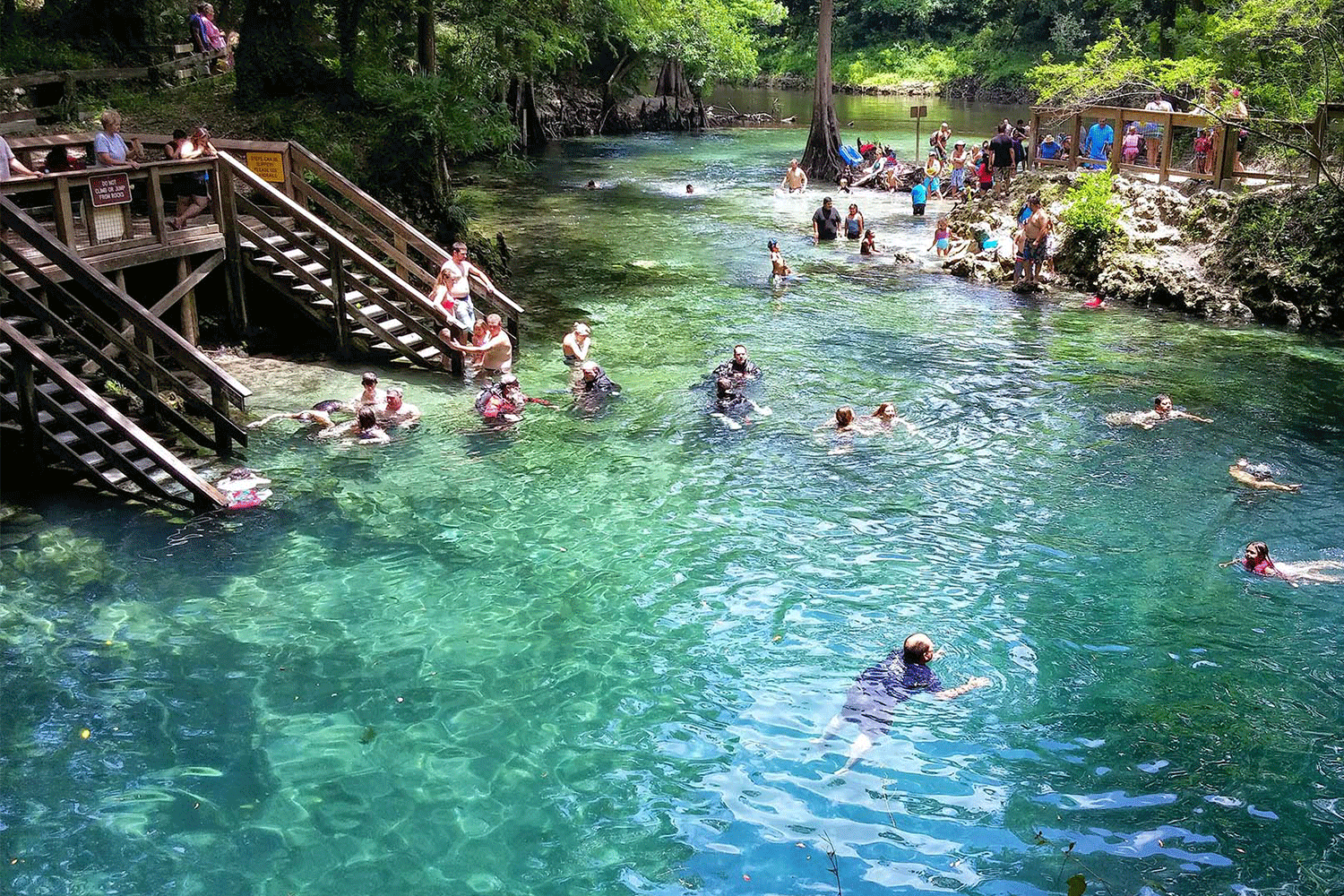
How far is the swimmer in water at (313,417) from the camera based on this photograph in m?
15.3

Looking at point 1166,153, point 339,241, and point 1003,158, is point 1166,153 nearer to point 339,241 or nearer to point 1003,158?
point 1003,158

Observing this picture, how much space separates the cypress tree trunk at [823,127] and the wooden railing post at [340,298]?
26.0 metres

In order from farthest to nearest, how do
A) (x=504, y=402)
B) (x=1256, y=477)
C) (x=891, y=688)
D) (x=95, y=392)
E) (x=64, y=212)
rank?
(x=504, y=402) → (x=64, y=212) → (x=1256, y=477) → (x=95, y=392) → (x=891, y=688)

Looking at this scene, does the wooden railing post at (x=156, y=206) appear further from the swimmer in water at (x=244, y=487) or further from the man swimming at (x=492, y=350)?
the man swimming at (x=492, y=350)

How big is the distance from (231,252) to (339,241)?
1.87 m

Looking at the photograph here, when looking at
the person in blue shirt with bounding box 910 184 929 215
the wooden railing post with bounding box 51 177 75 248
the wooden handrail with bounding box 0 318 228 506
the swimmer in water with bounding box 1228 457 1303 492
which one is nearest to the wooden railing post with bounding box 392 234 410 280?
the wooden railing post with bounding box 51 177 75 248

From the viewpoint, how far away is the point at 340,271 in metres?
17.4

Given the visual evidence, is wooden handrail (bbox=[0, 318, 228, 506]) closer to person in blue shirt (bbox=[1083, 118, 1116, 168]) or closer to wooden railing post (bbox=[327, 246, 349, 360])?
wooden railing post (bbox=[327, 246, 349, 360])

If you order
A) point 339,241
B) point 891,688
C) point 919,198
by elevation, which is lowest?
point 891,688

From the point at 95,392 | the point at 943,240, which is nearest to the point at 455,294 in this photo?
the point at 95,392

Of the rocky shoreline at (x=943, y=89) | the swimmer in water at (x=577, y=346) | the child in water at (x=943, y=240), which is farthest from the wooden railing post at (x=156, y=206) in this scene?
the rocky shoreline at (x=943, y=89)

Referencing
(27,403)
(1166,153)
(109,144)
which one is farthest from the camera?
(1166,153)

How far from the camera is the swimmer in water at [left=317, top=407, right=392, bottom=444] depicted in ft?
49.5

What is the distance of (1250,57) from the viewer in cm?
2655
